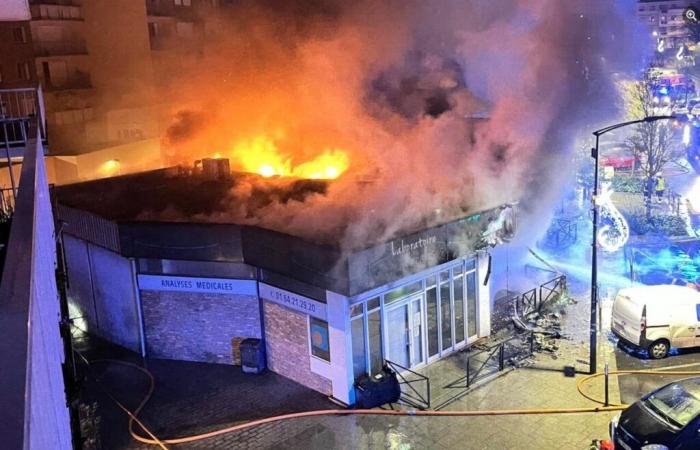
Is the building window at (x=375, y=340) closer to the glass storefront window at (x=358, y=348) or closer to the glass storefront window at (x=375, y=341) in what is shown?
the glass storefront window at (x=375, y=341)

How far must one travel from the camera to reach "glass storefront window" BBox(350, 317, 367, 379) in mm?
14047

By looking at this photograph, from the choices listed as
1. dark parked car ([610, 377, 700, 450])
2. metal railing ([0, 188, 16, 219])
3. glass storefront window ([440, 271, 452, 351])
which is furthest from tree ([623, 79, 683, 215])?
metal railing ([0, 188, 16, 219])

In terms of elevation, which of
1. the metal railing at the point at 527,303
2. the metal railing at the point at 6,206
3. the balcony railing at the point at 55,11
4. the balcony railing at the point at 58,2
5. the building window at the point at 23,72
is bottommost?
the metal railing at the point at 527,303

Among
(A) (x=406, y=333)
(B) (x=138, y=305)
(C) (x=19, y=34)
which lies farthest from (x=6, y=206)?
(C) (x=19, y=34)

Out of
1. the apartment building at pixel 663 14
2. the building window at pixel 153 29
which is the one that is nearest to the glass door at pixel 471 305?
the building window at pixel 153 29

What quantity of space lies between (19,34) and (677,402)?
33.9 m

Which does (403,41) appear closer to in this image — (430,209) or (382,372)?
(430,209)

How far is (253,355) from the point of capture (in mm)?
15539

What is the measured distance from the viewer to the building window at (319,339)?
14.2 m

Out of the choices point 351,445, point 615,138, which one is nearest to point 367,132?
point 351,445

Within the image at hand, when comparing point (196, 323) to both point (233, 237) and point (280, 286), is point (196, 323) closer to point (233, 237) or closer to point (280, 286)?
point (233, 237)

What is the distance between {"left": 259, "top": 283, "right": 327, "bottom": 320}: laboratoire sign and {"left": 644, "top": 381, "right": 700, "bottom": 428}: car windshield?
21.7ft

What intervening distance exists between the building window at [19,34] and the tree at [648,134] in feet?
102

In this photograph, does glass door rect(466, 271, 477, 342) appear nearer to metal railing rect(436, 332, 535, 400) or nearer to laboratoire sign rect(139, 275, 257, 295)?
metal railing rect(436, 332, 535, 400)
